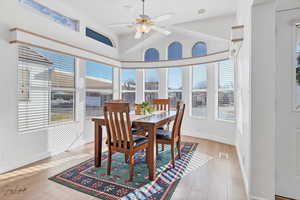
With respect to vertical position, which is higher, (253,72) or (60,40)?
(60,40)

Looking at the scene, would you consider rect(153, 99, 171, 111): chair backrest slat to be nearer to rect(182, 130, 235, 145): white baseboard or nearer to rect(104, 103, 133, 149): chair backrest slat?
rect(182, 130, 235, 145): white baseboard

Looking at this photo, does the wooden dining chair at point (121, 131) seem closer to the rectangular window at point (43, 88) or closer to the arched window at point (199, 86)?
the rectangular window at point (43, 88)

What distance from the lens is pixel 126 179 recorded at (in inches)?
92.4

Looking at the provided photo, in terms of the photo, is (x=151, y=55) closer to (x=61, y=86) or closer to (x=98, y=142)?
(x=61, y=86)

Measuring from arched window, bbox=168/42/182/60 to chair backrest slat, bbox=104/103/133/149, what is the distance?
3.36m

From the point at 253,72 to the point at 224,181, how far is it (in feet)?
5.00

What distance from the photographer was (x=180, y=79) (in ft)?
16.9

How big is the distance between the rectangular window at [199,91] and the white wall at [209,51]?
146 millimetres

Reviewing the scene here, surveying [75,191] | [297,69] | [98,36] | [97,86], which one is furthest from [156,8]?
[75,191]

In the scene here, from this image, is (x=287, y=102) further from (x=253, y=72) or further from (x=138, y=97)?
(x=138, y=97)

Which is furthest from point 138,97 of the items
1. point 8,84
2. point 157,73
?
point 8,84

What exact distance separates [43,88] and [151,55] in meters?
3.32

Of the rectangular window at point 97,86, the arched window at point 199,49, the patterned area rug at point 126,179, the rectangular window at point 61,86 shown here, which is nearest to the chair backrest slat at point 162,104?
the patterned area rug at point 126,179

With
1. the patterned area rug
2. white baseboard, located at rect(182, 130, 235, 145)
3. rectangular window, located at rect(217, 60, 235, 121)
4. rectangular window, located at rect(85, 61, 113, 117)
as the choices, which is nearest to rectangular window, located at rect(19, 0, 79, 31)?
rectangular window, located at rect(85, 61, 113, 117)
